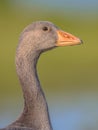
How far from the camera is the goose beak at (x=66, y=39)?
868cm

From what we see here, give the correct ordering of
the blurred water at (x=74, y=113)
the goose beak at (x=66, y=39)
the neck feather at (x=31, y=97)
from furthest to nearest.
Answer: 1. the blurred water at (x=74, y=113)
2. the goose beak at (x=66, y=39)
3. the neck feather at (x=31, y=97)

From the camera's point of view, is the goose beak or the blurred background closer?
the goose beak

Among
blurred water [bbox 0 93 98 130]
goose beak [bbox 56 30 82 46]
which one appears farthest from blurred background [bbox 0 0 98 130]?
goose beak [bbox 56 30 82 46]

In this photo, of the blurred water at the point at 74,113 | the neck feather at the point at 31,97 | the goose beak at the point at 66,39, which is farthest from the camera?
the blurred water at the point at 74,113

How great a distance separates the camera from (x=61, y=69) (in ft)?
58.2

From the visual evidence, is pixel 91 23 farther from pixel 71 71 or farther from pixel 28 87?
pixel 28 87

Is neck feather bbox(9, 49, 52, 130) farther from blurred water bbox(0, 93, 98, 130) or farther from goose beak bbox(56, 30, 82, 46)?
blurred water bbox(0, 93, 98, 130)

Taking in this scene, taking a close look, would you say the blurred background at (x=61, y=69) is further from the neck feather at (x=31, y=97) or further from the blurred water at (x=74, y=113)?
the neck feather at (x=31, y=97)

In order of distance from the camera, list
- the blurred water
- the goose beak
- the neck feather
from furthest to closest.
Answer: the blurred water, the goose beak, the neck feather

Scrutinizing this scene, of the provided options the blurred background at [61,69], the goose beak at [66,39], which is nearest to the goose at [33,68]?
the goose beak at [66,39]

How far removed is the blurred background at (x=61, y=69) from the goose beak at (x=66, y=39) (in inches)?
116

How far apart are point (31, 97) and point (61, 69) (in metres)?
9.34

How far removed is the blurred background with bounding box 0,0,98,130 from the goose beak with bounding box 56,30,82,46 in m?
2.94

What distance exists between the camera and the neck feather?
26.8ft
